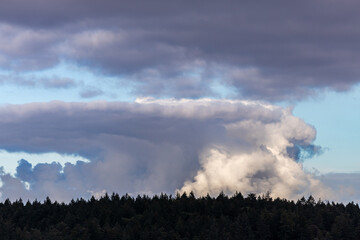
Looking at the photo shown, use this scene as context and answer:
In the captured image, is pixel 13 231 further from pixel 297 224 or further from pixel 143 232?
pixel 297 224

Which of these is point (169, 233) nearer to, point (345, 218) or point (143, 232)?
point (143, 232)

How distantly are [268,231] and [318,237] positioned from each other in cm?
1575

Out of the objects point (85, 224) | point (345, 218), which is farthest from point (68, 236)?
point (345, 218)

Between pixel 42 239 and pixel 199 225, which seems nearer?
pixel 42 239

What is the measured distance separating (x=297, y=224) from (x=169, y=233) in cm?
4131

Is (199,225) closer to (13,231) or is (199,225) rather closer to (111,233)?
(111,233)

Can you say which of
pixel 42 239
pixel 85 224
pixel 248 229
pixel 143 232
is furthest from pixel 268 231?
pixel 42 239

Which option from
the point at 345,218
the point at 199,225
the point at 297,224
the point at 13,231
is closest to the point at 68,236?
the point at 13,231

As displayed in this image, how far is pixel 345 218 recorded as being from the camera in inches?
7741

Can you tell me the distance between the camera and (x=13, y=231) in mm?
196625

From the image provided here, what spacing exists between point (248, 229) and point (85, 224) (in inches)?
1949

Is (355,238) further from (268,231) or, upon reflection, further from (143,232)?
(143,232)

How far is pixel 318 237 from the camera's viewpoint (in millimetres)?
184625

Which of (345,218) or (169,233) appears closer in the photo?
(169,233)
